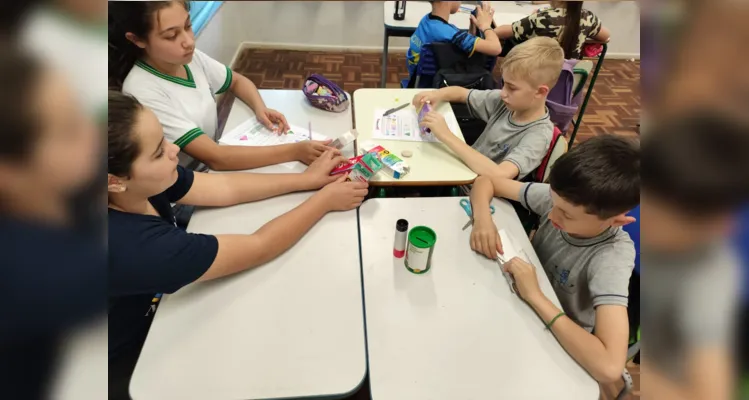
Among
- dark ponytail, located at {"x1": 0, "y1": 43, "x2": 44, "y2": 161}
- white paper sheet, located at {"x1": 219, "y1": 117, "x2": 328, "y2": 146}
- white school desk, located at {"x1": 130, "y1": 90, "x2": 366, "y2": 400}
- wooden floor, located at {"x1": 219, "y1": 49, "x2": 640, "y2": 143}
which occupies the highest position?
dark ponytail, located at {"x1": 0, "y1": 43, "x2": 44, "y2": 161}

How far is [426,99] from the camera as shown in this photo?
5.68 feet

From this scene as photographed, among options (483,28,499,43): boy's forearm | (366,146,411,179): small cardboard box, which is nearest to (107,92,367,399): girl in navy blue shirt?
(366,146,411,179): small cardboard box

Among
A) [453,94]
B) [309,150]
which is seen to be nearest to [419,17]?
[453,94]

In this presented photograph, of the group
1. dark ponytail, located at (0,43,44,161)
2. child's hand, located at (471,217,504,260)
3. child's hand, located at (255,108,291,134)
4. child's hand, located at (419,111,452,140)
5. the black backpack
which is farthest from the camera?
the black backpack

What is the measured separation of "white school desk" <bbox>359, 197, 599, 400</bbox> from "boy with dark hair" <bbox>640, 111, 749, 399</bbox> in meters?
0.67

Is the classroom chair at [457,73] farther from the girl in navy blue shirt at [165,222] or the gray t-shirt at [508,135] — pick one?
the girl in navy blue shirt at [165,222]

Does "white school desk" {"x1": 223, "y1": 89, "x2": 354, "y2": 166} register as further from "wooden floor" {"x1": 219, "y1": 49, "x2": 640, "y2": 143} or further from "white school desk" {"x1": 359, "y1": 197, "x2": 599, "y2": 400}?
"wooden floor" {"x1": 219, "y1": 49, "x2": 640, "y2": 143}

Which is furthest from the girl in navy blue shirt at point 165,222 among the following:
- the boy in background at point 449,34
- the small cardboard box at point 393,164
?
the boy in background at point 449,34

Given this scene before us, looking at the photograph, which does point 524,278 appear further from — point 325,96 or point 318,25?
point 318,25

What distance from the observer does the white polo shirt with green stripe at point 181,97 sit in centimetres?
132

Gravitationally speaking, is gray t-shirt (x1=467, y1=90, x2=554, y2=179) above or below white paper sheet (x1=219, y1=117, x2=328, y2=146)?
above

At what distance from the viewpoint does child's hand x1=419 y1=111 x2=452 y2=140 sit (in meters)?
1.49

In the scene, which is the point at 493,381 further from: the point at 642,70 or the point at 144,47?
the point at 144,47

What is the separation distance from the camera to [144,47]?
1.32 metres
